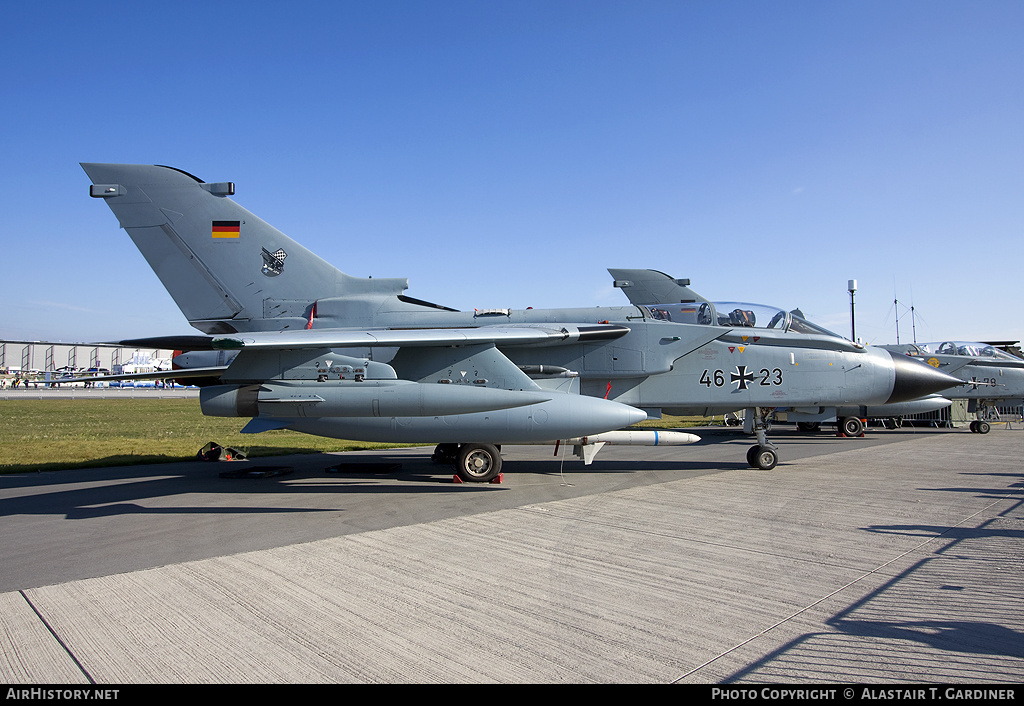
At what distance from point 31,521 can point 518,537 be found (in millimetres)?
5964

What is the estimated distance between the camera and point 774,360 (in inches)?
419

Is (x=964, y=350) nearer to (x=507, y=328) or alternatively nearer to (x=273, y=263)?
(x=507, y=328)

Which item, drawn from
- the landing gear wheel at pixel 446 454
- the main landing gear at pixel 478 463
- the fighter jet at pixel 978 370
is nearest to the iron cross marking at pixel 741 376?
the main landing gear at pixel 478 463

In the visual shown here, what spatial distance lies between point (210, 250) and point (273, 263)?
3.53 feet

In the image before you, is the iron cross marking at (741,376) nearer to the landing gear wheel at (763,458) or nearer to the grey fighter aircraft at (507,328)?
the grey fighter aircraft at (507,328)

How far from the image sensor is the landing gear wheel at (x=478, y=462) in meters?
10.0

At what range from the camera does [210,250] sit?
10.7 m

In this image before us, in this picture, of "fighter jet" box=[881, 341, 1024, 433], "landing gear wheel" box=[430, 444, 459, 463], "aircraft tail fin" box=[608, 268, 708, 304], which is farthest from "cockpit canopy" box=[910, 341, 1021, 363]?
"landing gear wheel" box=[430, 444, 459, 463]

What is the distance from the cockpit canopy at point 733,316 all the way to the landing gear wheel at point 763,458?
2.31m

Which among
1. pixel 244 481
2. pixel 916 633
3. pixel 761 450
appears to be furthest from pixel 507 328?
pixel 916 633

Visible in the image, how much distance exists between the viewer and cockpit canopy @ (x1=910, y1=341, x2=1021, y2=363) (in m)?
21.6

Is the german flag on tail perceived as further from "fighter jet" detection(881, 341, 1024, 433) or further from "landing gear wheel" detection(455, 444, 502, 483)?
"fighter jet" detection(881, 341, 1024, 433)

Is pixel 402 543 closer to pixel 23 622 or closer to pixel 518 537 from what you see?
pixel 518 537

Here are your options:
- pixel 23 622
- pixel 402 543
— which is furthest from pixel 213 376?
pixel 23 622
